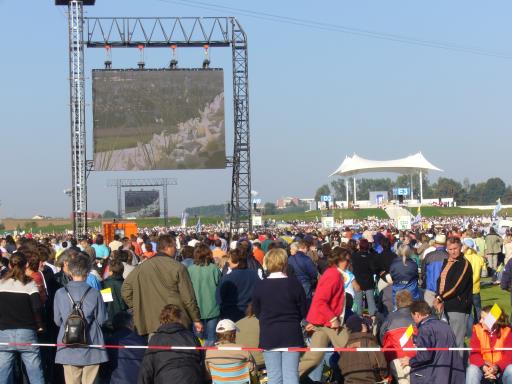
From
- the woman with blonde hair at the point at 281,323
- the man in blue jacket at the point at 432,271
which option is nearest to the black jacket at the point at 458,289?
the man in blue jacket at the point at 432,271

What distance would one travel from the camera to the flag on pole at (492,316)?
898 centimetres

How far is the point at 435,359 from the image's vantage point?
339 inches

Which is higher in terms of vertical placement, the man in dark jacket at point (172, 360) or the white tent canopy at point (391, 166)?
the white tent canopy at point (391, 166)

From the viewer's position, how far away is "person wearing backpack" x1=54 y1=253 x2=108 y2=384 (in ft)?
28.7

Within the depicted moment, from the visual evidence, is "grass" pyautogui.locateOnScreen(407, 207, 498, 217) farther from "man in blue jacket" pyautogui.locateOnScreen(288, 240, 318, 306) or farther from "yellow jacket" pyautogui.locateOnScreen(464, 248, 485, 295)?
"man in blue jacket" pyautogui.locateOnScreen(288, 240, 318, 306)

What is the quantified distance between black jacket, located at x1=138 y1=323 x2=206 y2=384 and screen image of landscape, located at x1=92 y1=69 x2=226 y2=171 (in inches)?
1220

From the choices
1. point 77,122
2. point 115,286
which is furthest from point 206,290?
point 77,122

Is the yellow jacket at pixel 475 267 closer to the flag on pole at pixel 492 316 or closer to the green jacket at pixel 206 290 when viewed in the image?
the green jacket at pixel 206 290

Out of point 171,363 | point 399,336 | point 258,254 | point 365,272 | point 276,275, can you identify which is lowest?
point 399,336

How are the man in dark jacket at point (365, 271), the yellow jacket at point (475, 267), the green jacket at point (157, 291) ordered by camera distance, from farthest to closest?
the man in dark jacket at point (365, 271) → the yellow jacket at point (475, 267) → the green jacket at point (157, 291)

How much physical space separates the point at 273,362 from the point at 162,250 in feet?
5.78

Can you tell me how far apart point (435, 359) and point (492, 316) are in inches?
31.8

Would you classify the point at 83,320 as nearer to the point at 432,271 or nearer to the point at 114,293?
the point at 114,293

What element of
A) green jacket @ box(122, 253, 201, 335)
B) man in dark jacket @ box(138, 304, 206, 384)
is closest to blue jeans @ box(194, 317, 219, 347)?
green jacket @ box(122, 253, 201, 335)
